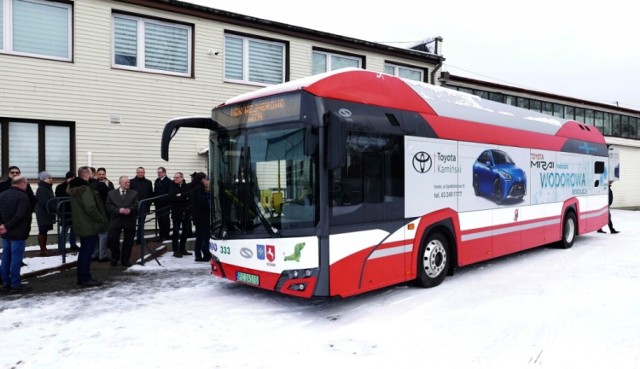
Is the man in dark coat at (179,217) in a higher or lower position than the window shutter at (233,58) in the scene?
lower

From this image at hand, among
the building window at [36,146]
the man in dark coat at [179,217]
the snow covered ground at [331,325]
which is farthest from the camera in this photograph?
the building window at [36,146]

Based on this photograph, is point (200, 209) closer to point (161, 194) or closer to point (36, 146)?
point (161, 194)

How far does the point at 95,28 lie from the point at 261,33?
4.66 metres

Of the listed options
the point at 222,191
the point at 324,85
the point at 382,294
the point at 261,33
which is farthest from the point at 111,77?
the point at 382,294

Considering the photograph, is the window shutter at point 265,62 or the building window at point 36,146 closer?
the building window at point 36,146

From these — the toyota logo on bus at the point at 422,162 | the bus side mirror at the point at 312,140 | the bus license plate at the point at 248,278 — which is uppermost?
the bus side mirror at the point at 312,140

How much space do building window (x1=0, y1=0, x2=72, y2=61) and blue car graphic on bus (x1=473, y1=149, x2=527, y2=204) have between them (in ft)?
33.9

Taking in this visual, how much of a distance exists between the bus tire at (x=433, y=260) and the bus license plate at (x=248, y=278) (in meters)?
2.49

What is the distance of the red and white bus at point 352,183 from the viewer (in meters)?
5.55

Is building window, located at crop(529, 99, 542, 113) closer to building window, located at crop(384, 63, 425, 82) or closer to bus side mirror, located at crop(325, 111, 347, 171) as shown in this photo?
building window, located at crop(384, 63, 425, 82)

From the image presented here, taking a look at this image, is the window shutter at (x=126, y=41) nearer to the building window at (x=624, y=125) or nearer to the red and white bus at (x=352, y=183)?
the red and white bus at (x=352, y=183)

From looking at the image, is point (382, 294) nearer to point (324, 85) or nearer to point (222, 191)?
point (222, 191)

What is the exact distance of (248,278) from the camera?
20.2ft

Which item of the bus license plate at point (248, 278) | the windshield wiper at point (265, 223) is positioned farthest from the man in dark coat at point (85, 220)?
the windshield wiper at point (265, 223)
